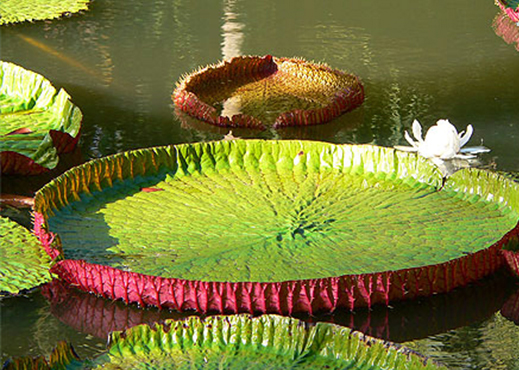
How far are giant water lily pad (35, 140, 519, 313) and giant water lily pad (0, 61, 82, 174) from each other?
364 millimetres

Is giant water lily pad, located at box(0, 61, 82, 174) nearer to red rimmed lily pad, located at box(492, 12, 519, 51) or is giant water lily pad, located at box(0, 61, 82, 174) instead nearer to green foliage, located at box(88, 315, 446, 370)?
green foliage, located at box(88, 315, 446, 370)

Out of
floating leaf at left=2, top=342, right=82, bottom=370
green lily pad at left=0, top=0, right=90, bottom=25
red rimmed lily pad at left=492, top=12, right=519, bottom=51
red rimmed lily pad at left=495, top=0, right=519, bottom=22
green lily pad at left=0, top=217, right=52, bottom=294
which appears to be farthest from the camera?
green lily pad at left=0, top=0, right=90, bottom=25

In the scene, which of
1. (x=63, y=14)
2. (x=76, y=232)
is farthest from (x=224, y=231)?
(x=63, y=14)

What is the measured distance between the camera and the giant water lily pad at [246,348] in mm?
1712

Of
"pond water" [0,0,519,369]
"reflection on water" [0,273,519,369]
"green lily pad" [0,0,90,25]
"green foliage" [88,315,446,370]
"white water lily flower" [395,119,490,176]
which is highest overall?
"green foliage" [88,315,446,370]

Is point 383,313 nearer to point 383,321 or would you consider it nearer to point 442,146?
point 383,321

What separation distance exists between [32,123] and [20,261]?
105 cm

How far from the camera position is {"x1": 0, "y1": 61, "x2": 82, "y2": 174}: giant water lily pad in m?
3.00

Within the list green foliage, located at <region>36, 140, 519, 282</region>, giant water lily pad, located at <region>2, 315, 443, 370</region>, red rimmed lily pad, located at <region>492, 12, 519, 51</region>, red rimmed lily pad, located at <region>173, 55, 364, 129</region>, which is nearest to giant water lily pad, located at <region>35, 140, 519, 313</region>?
green foliage, located at <region>36, 140, 519, 282</region>

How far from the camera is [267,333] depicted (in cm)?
179

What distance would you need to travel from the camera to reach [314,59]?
14.6ft

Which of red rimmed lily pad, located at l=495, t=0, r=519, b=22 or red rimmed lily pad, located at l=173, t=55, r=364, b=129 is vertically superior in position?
red rimmed lily pad, located at l=495, t=0, r=519, b=22

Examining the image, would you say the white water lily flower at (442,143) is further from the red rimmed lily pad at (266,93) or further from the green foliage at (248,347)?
the green foliage at (248,347)

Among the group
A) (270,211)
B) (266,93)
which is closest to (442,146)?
(270,211)
